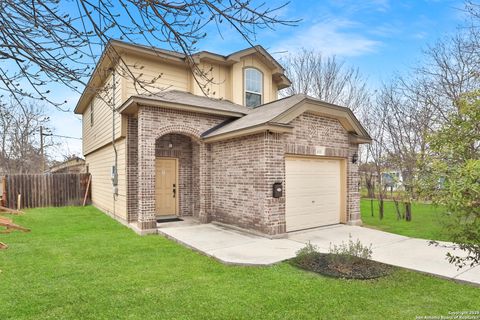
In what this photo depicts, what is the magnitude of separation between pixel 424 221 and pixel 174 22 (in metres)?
11.1

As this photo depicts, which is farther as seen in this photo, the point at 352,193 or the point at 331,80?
the point at 331,80

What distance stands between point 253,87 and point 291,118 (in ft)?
18.8

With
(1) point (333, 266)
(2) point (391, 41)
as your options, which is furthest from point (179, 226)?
(2) point (391, 41)

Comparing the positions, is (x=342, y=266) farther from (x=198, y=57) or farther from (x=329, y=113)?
(x=198, y=57)

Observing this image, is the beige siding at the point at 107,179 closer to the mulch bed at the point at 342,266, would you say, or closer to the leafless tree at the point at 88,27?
the mulch bed at the point at 342,266

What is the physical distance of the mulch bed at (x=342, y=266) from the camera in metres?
5.01

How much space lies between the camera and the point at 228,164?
920cm

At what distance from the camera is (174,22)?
10.2ft

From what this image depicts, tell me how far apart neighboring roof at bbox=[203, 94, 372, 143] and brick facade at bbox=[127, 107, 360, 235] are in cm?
28

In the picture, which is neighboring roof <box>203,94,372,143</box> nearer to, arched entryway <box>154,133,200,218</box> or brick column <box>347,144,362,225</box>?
brick column <box>347,144,362,225</box>

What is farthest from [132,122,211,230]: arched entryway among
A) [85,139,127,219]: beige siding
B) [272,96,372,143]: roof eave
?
[272,96,372,143]: roof eave

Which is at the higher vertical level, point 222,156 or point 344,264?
point 222,156

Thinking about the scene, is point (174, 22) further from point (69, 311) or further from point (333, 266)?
point (333, 266)

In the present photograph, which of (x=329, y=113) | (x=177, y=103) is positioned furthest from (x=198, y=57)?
(x=329, y=113)
